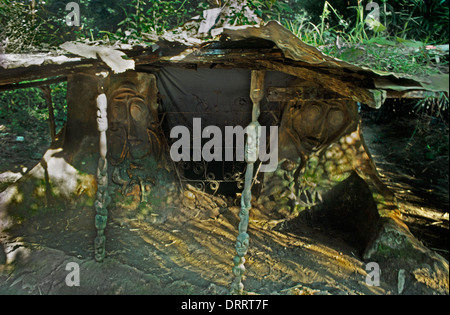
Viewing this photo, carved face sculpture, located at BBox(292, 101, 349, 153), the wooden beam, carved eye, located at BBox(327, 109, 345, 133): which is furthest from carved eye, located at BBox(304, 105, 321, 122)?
the wooden beam

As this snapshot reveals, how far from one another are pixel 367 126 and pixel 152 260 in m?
8.45

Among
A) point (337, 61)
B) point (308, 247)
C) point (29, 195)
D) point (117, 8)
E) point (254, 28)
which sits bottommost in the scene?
point (308, 247)

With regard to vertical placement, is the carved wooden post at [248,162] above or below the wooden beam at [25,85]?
below

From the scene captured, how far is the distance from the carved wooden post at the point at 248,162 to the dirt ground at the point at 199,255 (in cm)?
41

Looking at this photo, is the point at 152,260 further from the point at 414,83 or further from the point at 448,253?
the point at 448,253

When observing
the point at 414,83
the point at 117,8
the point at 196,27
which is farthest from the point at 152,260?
the point at 117,8

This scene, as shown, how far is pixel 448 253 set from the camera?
4.72 meters

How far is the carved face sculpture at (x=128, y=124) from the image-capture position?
5422 millimetres

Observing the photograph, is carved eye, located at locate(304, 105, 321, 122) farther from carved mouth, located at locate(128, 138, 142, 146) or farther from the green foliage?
the green foliage

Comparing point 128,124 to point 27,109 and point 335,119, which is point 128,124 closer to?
point 335,119

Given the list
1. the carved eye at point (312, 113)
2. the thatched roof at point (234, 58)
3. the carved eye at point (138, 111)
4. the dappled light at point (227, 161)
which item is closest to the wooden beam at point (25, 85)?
the dappled light at point (227, 161)

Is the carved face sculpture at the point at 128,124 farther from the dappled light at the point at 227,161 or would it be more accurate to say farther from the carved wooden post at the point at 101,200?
the carved wooden post at the point at 101,200

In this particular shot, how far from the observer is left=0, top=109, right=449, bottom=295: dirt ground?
3.77 meters

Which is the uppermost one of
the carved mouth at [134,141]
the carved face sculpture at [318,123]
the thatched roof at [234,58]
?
the thatched roof at [234,58]
